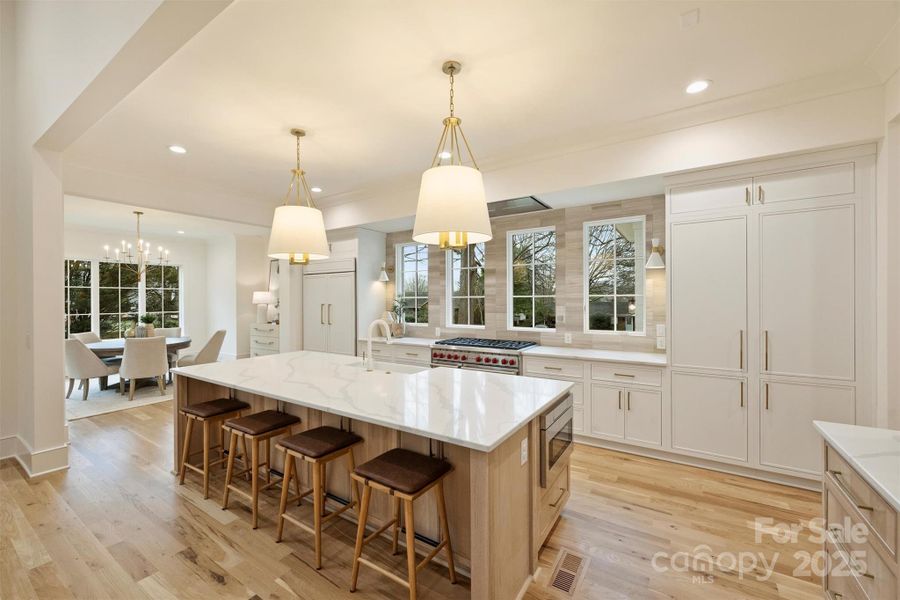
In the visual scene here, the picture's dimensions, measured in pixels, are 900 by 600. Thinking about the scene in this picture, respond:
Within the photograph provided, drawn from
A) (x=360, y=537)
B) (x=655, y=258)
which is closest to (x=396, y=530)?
(x=360, y=537)

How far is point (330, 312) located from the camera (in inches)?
213

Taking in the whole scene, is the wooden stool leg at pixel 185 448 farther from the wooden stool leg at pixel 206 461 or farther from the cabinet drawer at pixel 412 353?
the cabinet drawer at pixel 412 353

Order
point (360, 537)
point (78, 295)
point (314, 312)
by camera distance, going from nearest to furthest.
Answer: point (360, 537), point (314, 312), point (78, 295)

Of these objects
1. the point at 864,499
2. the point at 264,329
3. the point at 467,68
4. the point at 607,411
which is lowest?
the point at 607,411

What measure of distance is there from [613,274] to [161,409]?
5.56 metres

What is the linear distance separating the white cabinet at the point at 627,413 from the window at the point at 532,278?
111 centimetres

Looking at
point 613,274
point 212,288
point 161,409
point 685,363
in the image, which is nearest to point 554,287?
point 613,274

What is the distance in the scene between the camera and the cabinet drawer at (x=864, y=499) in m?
1.13

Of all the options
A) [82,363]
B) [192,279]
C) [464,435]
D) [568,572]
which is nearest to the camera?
[464,435]

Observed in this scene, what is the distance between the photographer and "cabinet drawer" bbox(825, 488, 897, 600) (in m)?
1.17

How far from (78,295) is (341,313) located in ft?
17.1

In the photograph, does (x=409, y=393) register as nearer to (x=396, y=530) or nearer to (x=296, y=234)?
(x=396, y=530)

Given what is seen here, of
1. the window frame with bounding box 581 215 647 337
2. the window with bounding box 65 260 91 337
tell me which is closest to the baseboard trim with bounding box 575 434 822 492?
the window frame with bounding box 581 215 647 337

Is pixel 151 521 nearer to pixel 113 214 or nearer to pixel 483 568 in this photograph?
pixel 483 568
